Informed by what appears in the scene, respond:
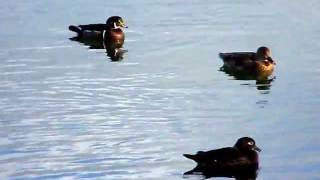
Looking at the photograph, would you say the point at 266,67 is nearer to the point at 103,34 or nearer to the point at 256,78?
the point at 256,78

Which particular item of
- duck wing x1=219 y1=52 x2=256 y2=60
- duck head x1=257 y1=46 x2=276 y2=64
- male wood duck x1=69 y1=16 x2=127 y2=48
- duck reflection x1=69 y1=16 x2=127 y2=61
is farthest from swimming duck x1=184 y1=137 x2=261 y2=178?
male wood duck x1=69 y1=16 x2=127 y2=48

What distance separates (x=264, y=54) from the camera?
2366cm

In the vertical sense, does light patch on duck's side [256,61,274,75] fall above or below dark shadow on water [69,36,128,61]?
above

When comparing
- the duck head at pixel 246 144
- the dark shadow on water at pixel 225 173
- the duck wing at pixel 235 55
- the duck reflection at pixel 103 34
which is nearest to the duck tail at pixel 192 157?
the dark shadow on water at pixel 225 173

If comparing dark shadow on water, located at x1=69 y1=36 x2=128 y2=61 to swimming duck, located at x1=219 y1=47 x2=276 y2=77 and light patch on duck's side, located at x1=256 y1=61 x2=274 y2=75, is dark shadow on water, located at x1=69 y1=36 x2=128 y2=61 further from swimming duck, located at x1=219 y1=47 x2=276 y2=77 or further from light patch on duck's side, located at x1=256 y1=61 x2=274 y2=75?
light patch on duck's side, located at x1=256 y1=61 x2=274 y2=75

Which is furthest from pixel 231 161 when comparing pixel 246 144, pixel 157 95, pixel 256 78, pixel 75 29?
pixel 75 29

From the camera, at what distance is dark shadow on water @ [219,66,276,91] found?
2194 centimetres

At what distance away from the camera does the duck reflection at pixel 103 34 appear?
28.4 metres

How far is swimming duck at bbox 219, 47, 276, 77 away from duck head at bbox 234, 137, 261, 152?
7.04 m

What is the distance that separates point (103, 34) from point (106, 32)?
0.40 feet

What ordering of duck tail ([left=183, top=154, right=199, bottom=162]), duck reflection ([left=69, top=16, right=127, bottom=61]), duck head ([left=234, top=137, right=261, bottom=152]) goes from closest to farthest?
duck tail ([left=183, top=154, right=199, bottom=162]) < duck head ([left=234, top=137, right=261, bottom=152]) < duck reflection ([left=69, top=16, right=127, bottom=61])

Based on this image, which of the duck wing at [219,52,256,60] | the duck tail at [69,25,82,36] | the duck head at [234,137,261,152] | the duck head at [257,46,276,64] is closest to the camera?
the duck head at [234,137,261,152]

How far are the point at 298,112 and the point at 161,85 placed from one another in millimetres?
3530

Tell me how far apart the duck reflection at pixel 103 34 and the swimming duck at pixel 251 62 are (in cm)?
488
